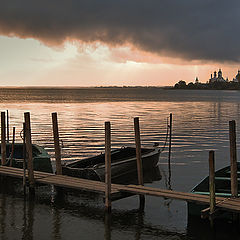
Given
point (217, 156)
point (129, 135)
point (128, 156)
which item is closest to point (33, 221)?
point (128, 156)

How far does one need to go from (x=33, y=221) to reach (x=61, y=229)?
138 centimetres

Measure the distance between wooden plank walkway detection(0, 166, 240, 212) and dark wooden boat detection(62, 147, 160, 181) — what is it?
3.70 ft

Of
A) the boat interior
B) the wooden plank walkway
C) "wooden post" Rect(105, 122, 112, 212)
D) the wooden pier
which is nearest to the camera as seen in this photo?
the wooden pier

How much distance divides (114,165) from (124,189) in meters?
5.71

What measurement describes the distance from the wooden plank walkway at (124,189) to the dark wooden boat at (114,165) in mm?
1127

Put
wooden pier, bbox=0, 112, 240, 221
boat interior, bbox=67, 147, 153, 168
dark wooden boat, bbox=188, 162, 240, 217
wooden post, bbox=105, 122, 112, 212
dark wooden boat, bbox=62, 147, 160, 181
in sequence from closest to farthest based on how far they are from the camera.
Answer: wooden pier, bbox=0, 112, 240, 221 < dark wooden boat, bbox=188, 162, 240, 217 < wooden post, bbox=105, 122, 112, 212 < dark wooden boat, bbox=62, 147, 160, 181 < boat interior, bbox=67, 147, 153, 168

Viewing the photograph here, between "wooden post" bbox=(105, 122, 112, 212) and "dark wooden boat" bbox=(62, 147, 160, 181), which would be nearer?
"wooden post" bbox=(105, 122, 112, 212)

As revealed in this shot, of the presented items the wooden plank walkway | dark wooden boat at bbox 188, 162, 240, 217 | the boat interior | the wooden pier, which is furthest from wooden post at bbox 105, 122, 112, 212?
the boat interior

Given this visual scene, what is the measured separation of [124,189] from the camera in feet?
49.1

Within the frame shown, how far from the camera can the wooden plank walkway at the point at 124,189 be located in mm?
13211

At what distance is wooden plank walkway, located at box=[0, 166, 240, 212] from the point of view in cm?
1321

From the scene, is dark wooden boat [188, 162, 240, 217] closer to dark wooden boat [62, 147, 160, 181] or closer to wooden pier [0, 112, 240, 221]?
wooden pier [0, 112, 240, 221]

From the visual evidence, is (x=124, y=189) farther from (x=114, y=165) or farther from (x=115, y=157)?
(x=115, y=157)

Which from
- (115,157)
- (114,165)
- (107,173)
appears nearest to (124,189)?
(107,173)
